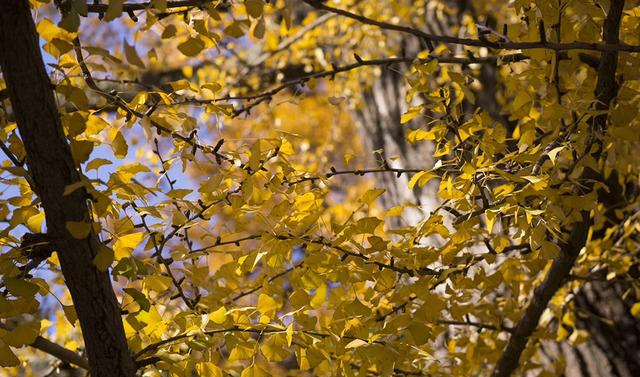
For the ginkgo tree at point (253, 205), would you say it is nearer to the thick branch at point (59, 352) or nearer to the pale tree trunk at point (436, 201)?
the thick branch at point (59, 352)

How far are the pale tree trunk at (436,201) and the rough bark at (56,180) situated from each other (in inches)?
31.7

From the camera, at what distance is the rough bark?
0.96 metres

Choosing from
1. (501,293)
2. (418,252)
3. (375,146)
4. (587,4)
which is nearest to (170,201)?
(418,252)

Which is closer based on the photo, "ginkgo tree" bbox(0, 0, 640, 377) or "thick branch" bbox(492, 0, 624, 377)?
"ginkgo tree" bbox(0, 0, 640, 377)

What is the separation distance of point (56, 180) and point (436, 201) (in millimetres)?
2046

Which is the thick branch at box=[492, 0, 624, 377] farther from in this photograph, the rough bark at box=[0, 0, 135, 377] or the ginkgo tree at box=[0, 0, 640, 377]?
A: the rough bark at box=[0, 0, 135, 377]

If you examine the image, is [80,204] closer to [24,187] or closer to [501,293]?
[24,187]

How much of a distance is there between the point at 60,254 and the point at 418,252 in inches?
22.9

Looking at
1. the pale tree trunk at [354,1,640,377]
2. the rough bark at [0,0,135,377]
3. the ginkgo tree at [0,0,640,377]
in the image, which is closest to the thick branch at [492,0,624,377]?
the ginkgo tree at [0,0,640,377]

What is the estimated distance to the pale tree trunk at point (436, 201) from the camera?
246 cm

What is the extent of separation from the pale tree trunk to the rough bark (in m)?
0.81

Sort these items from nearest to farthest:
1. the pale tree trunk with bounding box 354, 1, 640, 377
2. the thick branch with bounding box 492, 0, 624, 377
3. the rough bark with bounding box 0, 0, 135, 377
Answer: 1. the rough bark with bounding box 0, 0, 135, 377
2. the thick branch with bounding box 492, 0, 624, 377
3. the pale tree trunk with bounding box 354, 1, 640, 377

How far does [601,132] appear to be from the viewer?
1349 millimetres

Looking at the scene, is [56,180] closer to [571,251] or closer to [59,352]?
[59,352]
